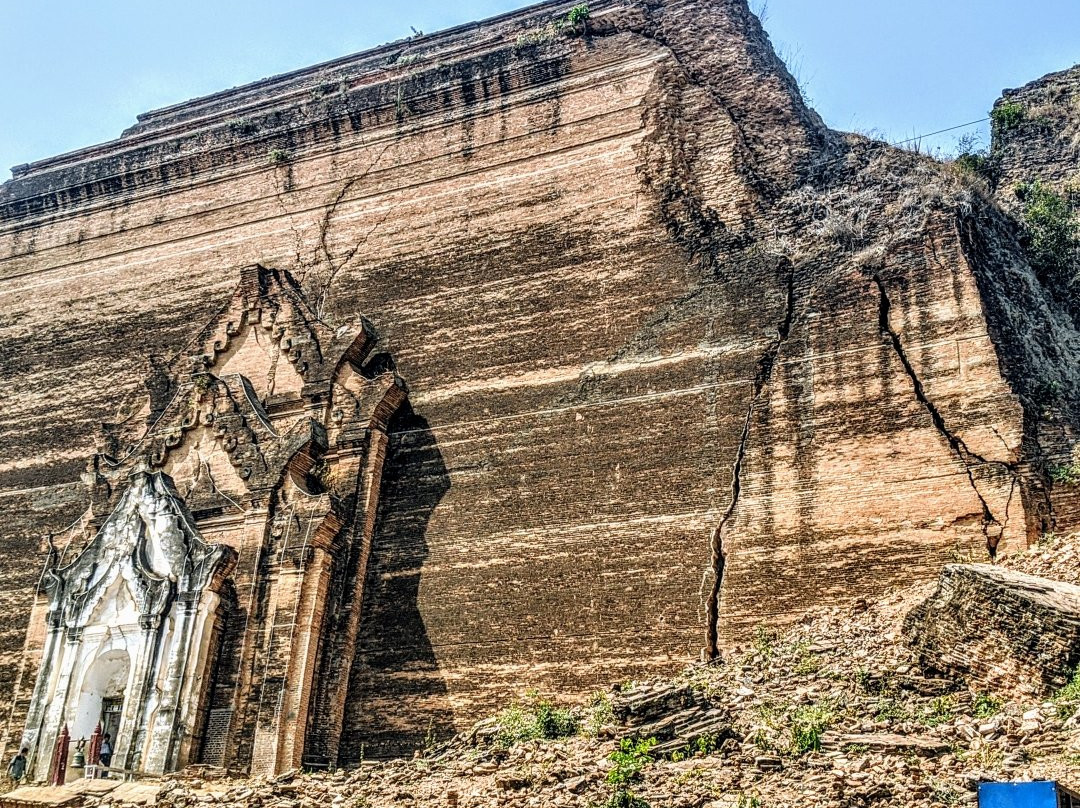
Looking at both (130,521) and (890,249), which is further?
(130,521)

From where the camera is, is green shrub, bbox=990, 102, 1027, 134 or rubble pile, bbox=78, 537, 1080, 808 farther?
green shrub, bbox=990, 102, 1027, 134

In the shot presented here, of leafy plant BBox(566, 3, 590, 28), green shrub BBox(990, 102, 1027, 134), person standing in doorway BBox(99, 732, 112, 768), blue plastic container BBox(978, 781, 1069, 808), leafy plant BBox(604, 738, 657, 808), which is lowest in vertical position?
blue plastic container BBox(978, 781, 1069, 808)

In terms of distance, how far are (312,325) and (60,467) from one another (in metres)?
3.98

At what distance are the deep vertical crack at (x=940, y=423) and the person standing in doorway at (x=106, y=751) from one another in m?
8.59

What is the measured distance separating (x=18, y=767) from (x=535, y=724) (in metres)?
5.60

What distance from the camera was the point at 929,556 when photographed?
9961 millimetres

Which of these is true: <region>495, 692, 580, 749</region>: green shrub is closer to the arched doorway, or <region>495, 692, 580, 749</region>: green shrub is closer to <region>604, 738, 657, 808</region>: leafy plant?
<region>604, 738, 657, 808</region>: leafy plant

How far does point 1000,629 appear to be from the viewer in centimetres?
816

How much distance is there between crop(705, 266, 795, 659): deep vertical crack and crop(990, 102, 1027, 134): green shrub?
446 cm

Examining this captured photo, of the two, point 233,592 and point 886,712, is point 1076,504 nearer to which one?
point 886,712

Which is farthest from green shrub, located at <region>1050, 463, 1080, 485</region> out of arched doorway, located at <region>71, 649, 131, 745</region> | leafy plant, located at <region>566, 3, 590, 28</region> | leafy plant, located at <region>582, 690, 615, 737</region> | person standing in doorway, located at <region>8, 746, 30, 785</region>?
person standing in doorway, located at <region>8, 746, 30, 785</region>

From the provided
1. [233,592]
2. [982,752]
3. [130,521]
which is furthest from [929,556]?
[130,521]

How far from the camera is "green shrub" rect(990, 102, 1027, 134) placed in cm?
1436

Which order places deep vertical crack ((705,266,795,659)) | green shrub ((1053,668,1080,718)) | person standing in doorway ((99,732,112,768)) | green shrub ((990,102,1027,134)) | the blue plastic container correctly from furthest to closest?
green shrub ((990,102,1027,134)) < person standing in doorway ((99,732,112,768)) < deep vertical crack ((705,266,795,659)) < green shrub ((1053,668,1080,718)) < the blue plastic container
